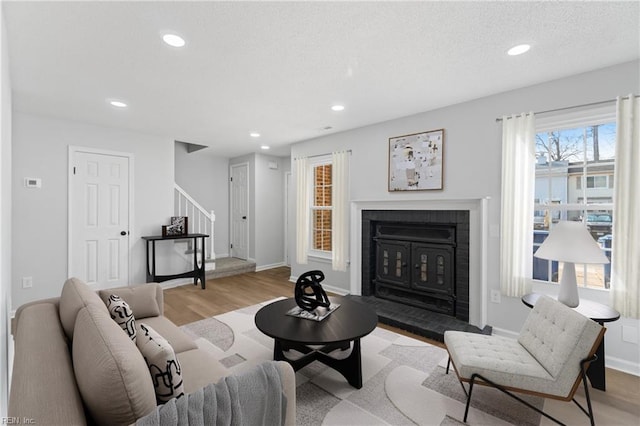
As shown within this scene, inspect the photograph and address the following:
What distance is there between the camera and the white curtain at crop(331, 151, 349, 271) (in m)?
4.50

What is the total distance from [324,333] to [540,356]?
139cm

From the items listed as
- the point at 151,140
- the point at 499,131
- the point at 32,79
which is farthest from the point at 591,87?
the point at 151,140

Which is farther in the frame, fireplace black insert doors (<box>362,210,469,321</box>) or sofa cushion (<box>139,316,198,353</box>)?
fireplace black insert doors (<box>362,210,469,321</box>)

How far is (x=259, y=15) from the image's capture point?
1830mm

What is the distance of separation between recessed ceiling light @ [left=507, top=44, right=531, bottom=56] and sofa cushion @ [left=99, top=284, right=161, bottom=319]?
133 inches

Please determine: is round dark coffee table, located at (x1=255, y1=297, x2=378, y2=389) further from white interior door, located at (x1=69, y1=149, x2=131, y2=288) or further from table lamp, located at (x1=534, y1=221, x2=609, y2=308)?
white interior door, located at (x1=69, y1=149, x2=131, y2=288)

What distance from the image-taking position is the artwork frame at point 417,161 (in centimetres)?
352

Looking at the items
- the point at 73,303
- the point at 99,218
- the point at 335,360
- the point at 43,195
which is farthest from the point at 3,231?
the point at 99,218

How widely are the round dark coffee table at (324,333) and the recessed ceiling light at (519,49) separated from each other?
2.26m

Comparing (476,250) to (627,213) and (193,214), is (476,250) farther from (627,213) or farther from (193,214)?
(193,214)

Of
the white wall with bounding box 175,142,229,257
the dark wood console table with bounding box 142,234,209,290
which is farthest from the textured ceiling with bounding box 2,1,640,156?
the white wall with bounding box 175,142,229,257

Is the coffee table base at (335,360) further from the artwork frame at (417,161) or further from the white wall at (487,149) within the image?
the artwork frame at (417,161)

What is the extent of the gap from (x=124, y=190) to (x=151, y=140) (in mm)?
881

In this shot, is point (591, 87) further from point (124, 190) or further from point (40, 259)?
point (40, 259)
